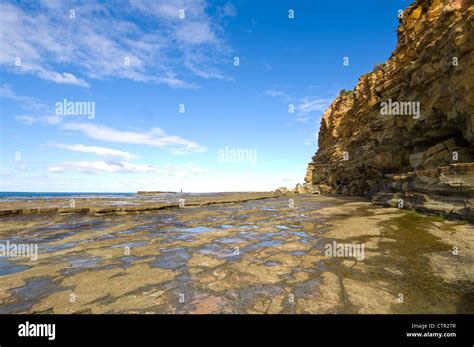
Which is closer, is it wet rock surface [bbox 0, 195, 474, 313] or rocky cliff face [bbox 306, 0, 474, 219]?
wet rock surface [bbox 0, 195, 474, 313]

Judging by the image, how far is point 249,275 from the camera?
545 cm

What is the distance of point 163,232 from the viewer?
11195mm

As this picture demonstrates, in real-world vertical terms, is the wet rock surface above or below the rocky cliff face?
below

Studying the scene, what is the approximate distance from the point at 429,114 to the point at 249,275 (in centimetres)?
1794

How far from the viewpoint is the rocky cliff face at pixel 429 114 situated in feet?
39.7

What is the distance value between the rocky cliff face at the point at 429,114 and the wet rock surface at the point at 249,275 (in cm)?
415

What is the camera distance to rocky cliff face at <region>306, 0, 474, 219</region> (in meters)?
12.1

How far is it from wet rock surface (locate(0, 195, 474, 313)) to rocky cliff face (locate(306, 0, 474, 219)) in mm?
4148

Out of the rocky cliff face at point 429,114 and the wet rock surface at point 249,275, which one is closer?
the wet rock surface at point 249,275

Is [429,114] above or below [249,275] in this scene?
above

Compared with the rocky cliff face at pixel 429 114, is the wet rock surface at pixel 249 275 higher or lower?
lower

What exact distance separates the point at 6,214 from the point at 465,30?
30.9m

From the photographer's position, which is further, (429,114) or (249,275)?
(429,114)
